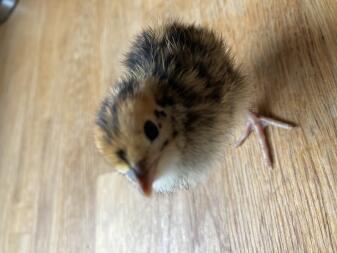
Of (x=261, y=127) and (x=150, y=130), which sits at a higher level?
(x=150, y=130)

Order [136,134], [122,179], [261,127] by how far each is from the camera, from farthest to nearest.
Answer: [122,179], [261,127], [136,134]

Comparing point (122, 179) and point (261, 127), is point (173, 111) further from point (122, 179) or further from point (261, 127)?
point (122, 179)

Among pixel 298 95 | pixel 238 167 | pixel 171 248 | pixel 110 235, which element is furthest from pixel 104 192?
pixel 298 95

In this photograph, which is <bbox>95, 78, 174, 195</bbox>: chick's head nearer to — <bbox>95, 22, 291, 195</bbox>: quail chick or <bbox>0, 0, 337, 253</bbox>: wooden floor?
<bbox>95, 22, 291, 195</bbox>: quail chick

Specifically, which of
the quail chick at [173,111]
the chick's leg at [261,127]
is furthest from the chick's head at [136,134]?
the chick's leg at [261,127]

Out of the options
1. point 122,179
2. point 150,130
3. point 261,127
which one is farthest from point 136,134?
point 122,179

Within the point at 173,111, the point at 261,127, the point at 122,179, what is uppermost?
the point at 173,111

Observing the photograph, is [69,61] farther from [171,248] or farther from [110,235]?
[171,248]

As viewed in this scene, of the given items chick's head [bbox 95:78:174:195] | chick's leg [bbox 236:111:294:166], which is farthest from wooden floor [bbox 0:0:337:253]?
chick's head [bbox 95:78:174:195]
